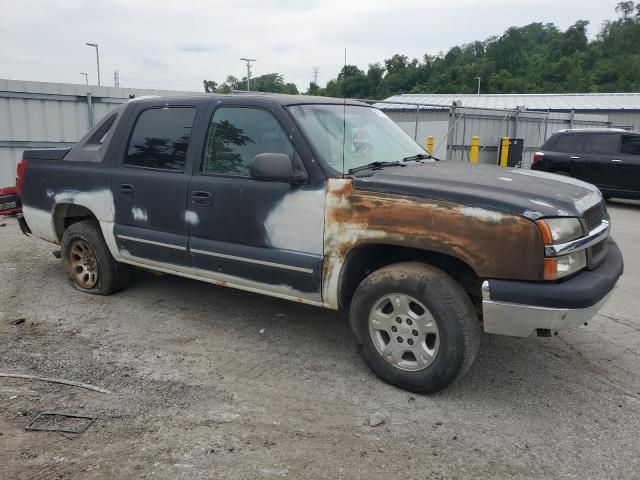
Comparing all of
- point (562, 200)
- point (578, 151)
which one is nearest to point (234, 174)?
point (562, 200)

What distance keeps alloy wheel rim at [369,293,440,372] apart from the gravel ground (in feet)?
0.76

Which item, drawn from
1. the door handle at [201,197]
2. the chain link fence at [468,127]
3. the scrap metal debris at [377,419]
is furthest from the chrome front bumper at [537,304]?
the chain link fence at [468,127]

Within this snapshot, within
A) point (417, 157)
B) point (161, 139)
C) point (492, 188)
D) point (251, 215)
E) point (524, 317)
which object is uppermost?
point (161, 139)

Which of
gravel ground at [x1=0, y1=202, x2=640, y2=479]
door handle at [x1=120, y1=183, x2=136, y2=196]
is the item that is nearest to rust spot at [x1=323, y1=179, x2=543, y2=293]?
gravel ground at [x1=0, y1=202, x2=640, y2=479]

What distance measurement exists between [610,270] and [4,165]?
10096 mm

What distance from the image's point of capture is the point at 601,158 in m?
12.3

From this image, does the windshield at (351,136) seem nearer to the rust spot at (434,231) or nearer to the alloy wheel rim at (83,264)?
the rust spot at (434,231)

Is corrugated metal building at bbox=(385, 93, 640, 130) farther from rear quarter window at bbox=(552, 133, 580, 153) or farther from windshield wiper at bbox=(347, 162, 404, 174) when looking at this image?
windshield wiper at bbox=(347, 162, 404, 174)

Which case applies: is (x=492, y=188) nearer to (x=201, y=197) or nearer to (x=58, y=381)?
(x=201, y=197)

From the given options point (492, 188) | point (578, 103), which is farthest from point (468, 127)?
point (578, 103)

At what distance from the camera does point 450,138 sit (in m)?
15.7

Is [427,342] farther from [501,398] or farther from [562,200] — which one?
[562,200]

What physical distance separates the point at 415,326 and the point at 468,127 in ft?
45.8

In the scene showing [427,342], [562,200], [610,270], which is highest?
[562,200]
